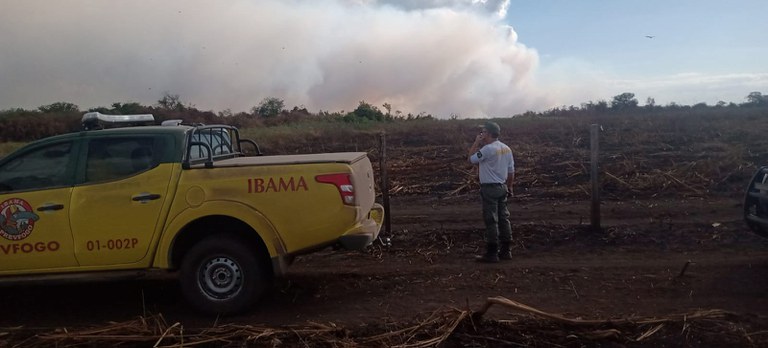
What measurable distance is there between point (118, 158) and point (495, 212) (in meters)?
4.22

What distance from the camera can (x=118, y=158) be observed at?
6176 millimetres

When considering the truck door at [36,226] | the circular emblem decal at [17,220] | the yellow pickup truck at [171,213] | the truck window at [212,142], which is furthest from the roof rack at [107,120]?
the circular emblem decal at [17,220]

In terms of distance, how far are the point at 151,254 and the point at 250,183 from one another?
44.6 inches

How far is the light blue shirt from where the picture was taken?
770 cm

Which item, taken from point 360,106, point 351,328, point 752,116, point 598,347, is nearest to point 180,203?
point 351,328

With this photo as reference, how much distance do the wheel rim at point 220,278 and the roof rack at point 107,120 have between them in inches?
77.5

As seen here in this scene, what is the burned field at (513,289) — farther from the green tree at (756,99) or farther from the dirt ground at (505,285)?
the green tree at (756,99)

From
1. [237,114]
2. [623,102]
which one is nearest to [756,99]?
[623,102]

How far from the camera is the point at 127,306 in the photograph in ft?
21.7

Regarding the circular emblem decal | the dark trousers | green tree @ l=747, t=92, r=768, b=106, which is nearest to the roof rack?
the circular emblem decal

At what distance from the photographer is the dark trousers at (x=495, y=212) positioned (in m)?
7.74

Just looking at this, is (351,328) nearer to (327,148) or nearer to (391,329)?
(391,329)

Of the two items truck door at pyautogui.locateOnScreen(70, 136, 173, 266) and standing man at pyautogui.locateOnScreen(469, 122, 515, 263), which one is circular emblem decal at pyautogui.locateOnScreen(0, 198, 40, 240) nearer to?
truck door at pyautogui.locateOnScreen(70, 136, 173, 266)

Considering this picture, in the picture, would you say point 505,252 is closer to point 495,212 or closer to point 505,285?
point 495,212
